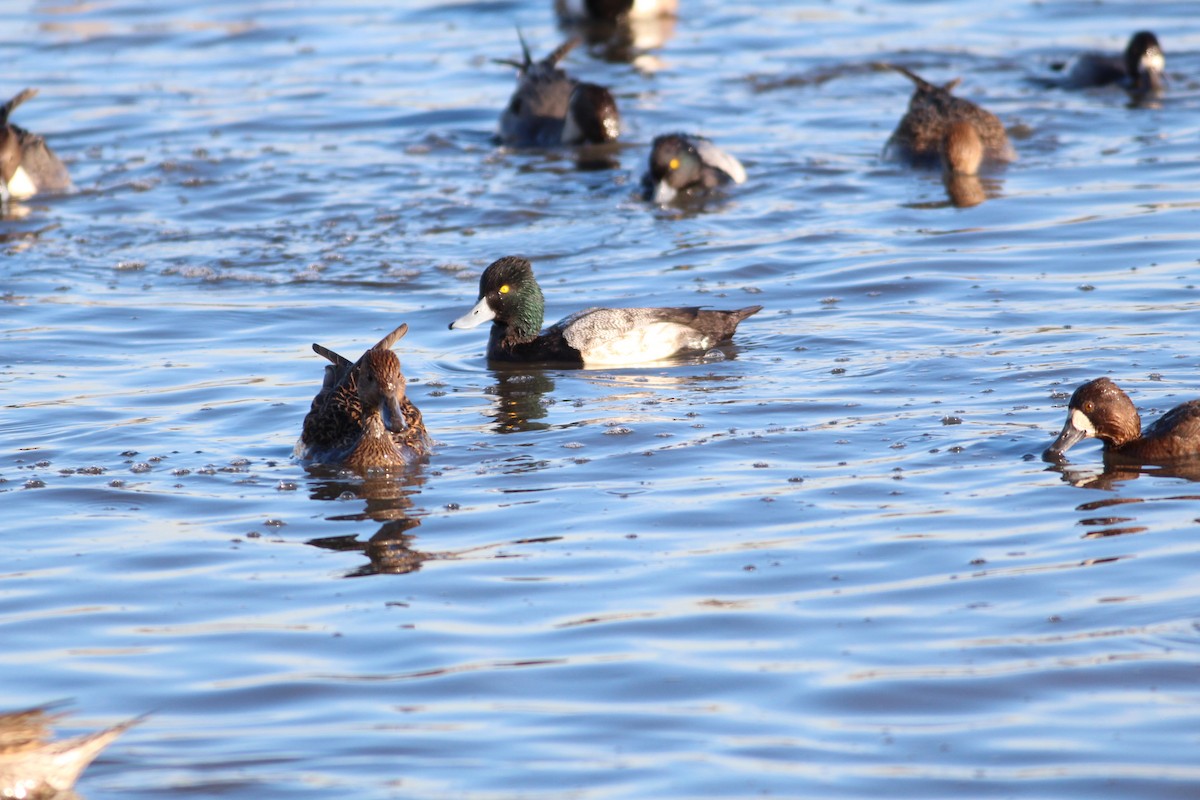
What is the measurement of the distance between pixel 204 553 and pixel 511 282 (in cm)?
418

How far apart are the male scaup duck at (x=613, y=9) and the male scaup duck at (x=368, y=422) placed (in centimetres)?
1586

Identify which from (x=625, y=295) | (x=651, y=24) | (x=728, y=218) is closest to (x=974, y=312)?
(x=625, y=295)

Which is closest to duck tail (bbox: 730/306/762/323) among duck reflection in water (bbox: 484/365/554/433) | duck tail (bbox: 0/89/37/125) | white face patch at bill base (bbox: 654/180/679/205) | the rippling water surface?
the rippling water surface

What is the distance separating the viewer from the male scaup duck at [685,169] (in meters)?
15.1

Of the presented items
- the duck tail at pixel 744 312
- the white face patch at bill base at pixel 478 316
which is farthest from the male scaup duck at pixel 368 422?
the duck tail at pixel 744 312

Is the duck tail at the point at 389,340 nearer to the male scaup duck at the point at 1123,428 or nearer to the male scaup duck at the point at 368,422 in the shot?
the male scaup duck at the point at 368,422

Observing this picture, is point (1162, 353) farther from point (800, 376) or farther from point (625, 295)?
point (625, 295)

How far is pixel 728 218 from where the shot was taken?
14.5m

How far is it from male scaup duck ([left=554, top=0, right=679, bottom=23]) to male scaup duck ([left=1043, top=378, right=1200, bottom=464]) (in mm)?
16537

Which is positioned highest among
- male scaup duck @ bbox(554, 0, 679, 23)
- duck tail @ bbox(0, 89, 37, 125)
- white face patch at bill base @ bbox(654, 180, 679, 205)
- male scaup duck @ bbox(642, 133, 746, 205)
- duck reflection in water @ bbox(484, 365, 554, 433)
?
male scaup duck @ bbox(554, 0, 679, 23)

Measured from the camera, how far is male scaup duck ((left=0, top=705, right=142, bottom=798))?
4938mm

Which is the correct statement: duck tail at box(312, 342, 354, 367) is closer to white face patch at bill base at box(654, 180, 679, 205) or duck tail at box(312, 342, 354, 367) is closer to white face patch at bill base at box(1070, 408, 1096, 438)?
white face patch at bill base at box(1070, 408, 1096, 438)

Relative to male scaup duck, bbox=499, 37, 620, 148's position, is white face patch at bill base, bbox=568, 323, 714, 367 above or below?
below

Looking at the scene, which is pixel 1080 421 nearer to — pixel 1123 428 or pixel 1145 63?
pixel 1123 428
